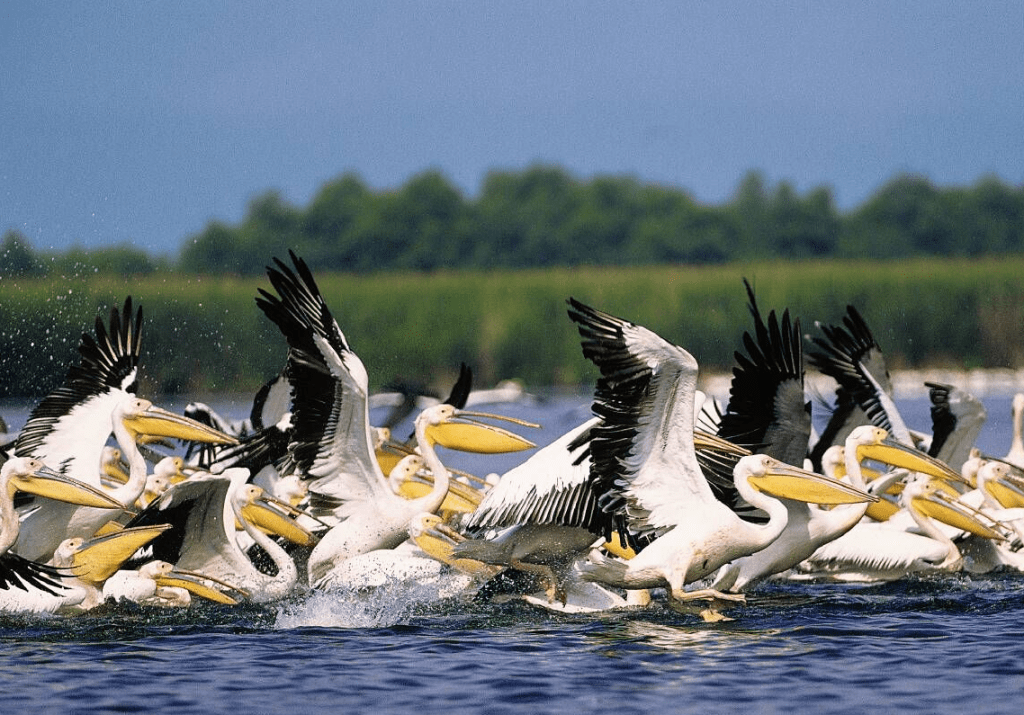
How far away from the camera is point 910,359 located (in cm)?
2466

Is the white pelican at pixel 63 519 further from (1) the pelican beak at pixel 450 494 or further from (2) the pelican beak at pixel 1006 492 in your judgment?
(2) the pelican beak at pixel 1006 492

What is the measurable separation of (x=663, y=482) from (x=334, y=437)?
1557 millimetres

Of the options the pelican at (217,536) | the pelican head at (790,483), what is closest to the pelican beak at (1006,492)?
the pelican head at (790,483)

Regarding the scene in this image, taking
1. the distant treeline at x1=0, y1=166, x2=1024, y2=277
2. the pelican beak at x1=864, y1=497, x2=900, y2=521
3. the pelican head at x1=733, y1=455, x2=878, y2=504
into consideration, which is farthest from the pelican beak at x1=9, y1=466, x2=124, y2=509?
the distant treeline at x1=0, y1=166, x2=1024, y2=277

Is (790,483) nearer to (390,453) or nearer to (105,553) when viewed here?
(105,553)

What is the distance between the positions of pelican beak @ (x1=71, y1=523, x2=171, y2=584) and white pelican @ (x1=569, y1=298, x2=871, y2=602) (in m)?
1.94

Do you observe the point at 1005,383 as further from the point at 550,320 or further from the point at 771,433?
the point at 771,433

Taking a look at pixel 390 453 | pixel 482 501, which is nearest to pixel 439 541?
pixel 482 501

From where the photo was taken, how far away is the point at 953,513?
8.37 meters

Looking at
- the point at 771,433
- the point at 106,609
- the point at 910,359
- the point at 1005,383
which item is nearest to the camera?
the point at 106,609

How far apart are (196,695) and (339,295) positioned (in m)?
18.7

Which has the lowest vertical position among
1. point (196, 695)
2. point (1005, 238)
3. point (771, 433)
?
point (196, 695)

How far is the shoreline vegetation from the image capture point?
22344 millimetres

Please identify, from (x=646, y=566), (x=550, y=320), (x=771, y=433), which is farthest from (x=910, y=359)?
(x=646, y=566)
